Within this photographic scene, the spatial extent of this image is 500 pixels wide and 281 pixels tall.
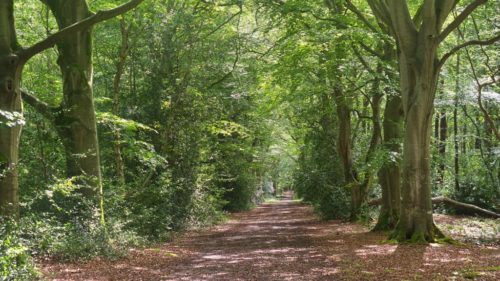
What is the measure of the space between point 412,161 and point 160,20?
9368mm

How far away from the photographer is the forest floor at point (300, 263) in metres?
7.61

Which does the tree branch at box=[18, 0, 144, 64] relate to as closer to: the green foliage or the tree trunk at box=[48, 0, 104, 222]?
the tree trunk at box=[48, 0, 104, 222]

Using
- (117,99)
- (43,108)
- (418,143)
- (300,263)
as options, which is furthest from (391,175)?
(43,108)

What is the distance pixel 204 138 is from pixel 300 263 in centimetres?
964

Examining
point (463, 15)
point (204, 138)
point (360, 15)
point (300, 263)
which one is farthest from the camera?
point (204, 138)

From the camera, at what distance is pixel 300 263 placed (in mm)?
9133

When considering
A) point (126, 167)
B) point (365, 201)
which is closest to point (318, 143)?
point (365, 201)

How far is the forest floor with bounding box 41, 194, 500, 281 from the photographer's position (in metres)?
7.61

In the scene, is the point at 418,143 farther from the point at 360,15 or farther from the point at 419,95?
the point at 360,15

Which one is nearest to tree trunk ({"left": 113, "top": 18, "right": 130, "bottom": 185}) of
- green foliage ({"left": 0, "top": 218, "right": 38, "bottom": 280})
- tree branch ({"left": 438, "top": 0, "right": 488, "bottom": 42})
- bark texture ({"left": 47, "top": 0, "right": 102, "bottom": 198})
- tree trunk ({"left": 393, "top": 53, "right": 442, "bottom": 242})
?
bark texture ({"left": 47, "top": 0, "right": 102, "bottom": 198})

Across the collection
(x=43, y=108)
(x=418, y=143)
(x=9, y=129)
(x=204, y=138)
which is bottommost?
(x=418, y=143)

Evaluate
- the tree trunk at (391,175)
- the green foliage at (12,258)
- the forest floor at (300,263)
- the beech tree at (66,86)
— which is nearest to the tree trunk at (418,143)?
the forest floor at (300,263)

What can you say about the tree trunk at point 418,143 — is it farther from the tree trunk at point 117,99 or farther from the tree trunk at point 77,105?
A: the tree trunk at point 117,99

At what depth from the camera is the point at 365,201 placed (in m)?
18.8
